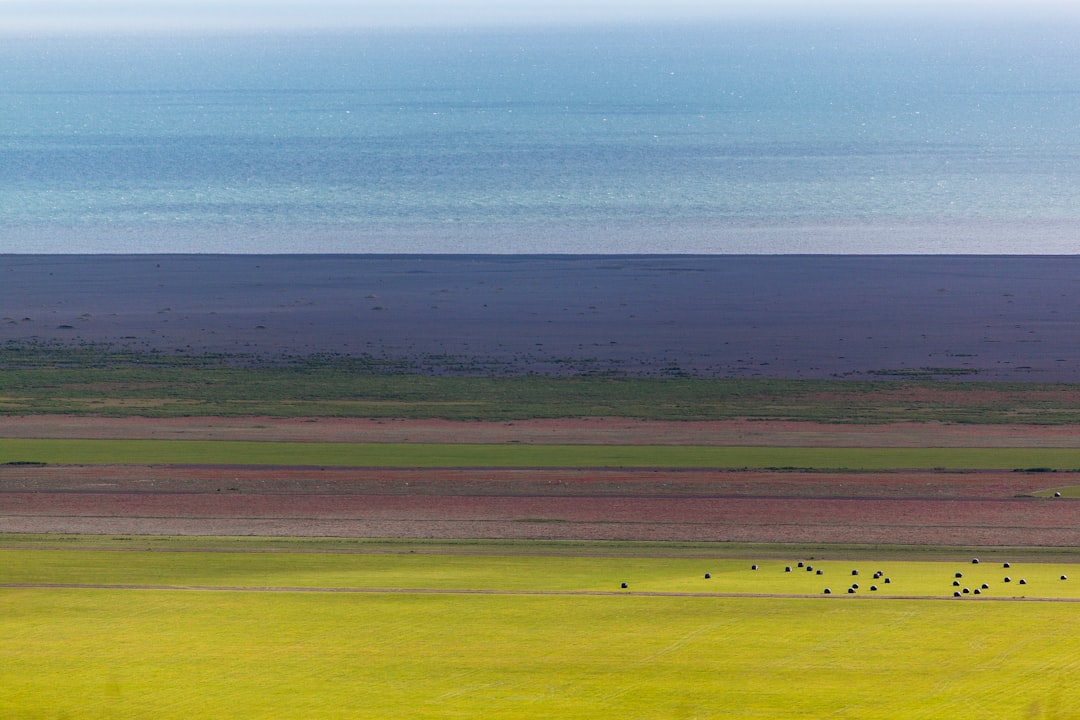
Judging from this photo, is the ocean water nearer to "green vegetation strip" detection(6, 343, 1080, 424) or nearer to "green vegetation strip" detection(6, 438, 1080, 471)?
"green vegetation strip" detection(6, 343, 1080, 424)

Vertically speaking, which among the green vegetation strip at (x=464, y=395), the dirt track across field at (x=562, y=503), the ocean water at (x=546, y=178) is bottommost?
the dirt track across field at (x=562, y=503)

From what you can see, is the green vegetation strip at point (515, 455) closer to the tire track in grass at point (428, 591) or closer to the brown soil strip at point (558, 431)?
the brown soil strip at point (558, 431)

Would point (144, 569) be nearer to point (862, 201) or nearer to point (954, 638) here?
point (954, 638)

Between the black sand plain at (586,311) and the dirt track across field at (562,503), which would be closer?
the dirt track across field at (562,503)

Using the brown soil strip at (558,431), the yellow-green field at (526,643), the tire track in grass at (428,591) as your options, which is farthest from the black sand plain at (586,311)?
the tire track in grass at (428,591)

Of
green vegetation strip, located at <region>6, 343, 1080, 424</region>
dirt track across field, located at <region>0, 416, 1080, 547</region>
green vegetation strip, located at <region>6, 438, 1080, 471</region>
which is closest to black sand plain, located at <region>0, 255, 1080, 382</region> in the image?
green vegetation strip, located at <region>6, 343, 1080, 424</region>

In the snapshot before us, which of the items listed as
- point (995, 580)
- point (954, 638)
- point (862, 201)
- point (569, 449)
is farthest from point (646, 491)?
point (862, 201)
